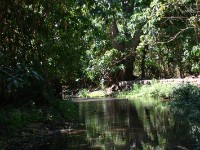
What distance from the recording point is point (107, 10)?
8.71m

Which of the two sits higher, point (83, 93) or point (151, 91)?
point (83, 93)

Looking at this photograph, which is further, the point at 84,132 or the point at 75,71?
the point at 75,71

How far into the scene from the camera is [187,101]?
13.4 metres

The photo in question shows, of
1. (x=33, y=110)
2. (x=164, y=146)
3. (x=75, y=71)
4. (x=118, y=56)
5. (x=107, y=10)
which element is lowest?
(x=164, y=146)

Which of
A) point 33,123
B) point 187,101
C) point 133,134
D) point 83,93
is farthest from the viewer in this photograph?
point 83,93

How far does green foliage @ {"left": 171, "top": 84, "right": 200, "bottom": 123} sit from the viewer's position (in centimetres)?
1055

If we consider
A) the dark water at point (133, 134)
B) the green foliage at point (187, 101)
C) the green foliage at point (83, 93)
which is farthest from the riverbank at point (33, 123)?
the green foliage at point (83, 93)

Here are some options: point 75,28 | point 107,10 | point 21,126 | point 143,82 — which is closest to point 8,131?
point 21,126

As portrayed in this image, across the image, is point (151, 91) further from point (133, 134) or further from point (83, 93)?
point (133, 134)

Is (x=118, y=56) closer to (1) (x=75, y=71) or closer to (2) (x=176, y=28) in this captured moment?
(2) (x=176, y=28)

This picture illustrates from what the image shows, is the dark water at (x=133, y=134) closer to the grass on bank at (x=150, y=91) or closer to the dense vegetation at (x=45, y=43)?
the dense vegetation at (x=45, y=43)

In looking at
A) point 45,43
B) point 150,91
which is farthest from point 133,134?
point 150,91

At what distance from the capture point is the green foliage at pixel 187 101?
34.6 ft

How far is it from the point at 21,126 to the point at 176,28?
1210 centimetres
